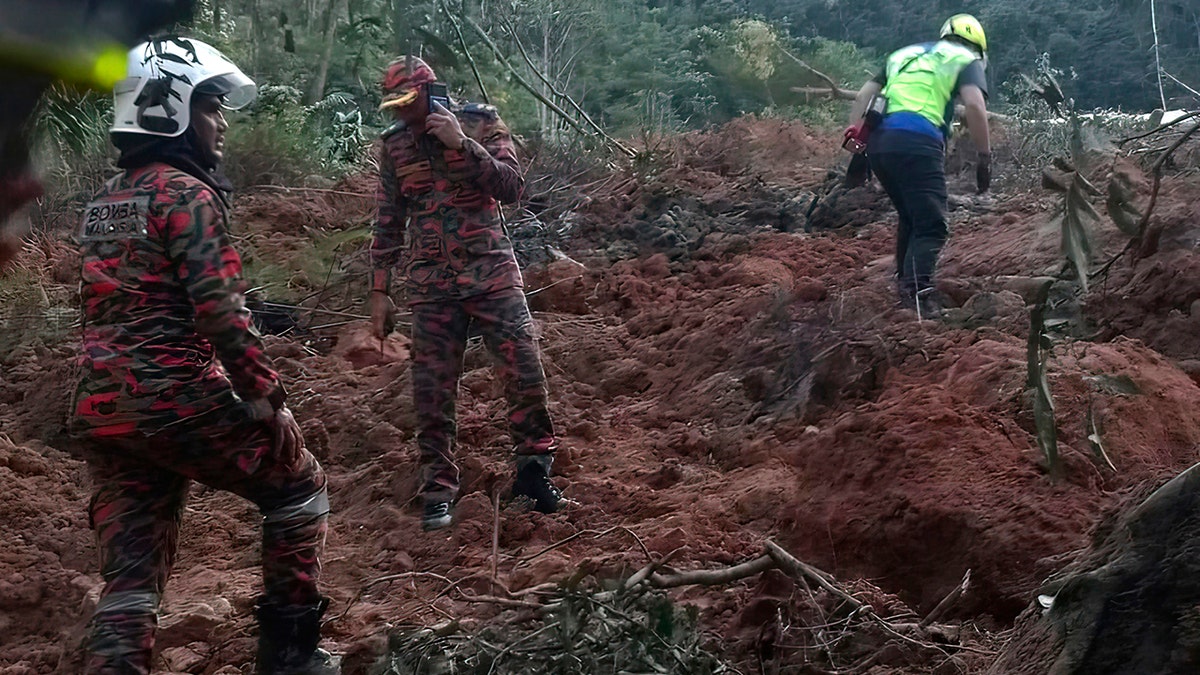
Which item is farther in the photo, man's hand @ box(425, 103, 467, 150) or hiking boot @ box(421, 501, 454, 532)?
hiking boot @ box(421, 501, 454, 532)

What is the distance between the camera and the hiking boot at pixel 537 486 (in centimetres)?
405

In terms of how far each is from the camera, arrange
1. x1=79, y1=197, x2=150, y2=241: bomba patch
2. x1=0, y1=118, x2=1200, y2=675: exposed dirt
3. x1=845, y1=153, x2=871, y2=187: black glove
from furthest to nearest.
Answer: x1=845, y1=153, x2=871, y2=187: black glove → x1=0, y1=118, x2=1200, y2=675: exposed dirt → x1=79, y1=197, x2=150, y2=241: bomba patch

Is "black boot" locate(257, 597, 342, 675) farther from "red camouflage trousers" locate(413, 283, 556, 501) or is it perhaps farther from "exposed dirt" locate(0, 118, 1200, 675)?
"red camouflage trousers" locate(413, 283, 556, 501)

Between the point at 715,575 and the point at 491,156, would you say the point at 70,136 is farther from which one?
the point at 491,156

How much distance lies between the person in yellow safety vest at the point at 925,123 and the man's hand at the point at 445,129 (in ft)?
7.62

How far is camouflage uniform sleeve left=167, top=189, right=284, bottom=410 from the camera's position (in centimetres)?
238

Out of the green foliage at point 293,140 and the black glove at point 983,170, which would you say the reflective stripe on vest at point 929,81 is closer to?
the black glove at point 983,170

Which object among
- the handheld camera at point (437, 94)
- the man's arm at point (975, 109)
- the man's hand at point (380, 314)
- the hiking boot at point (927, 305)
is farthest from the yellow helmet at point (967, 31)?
the man's hand at point (380, 314)

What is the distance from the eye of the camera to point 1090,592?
1.68m

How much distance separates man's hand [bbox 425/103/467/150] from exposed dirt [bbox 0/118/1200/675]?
1.44 m

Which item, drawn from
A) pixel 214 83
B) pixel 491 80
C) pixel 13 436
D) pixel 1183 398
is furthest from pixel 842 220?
pixel 214 83

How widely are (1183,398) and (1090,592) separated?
224 cm

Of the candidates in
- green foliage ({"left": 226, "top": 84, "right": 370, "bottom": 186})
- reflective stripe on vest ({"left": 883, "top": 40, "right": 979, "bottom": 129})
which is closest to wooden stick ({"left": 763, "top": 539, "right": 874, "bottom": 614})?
green foliage ({"left": 226, "top": 84, "right": 370, "bottom": 186})

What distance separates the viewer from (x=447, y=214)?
384 centimetres
